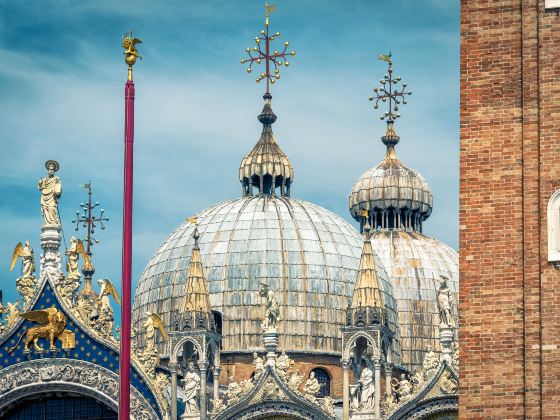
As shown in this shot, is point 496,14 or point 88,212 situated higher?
point 88,212

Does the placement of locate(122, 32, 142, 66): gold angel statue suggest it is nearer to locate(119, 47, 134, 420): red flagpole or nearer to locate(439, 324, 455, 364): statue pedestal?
locate(119, 47, 134, 420): red flagpole

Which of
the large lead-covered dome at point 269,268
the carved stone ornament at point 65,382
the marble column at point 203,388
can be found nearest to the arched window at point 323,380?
the large lead-covered dome at point 269,268

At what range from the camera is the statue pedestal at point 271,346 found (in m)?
72.1

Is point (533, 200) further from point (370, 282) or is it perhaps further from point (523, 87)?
point (370, 282)

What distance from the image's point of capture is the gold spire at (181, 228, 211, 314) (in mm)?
74750

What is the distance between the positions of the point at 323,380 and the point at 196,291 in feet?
28.3

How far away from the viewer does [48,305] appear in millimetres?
74000

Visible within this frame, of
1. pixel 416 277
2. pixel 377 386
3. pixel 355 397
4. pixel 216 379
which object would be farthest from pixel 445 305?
pixel 416 277

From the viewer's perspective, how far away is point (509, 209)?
4300cm

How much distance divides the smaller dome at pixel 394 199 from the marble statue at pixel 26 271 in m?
30.3

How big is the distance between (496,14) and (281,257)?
134ft

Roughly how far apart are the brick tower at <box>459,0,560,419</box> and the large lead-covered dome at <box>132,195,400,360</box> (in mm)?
39136

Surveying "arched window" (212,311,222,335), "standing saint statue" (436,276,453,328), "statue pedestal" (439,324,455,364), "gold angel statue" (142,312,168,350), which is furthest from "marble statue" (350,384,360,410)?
"arched window" (212,311,222,335)

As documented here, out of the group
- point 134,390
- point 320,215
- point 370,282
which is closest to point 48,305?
point 134,390
